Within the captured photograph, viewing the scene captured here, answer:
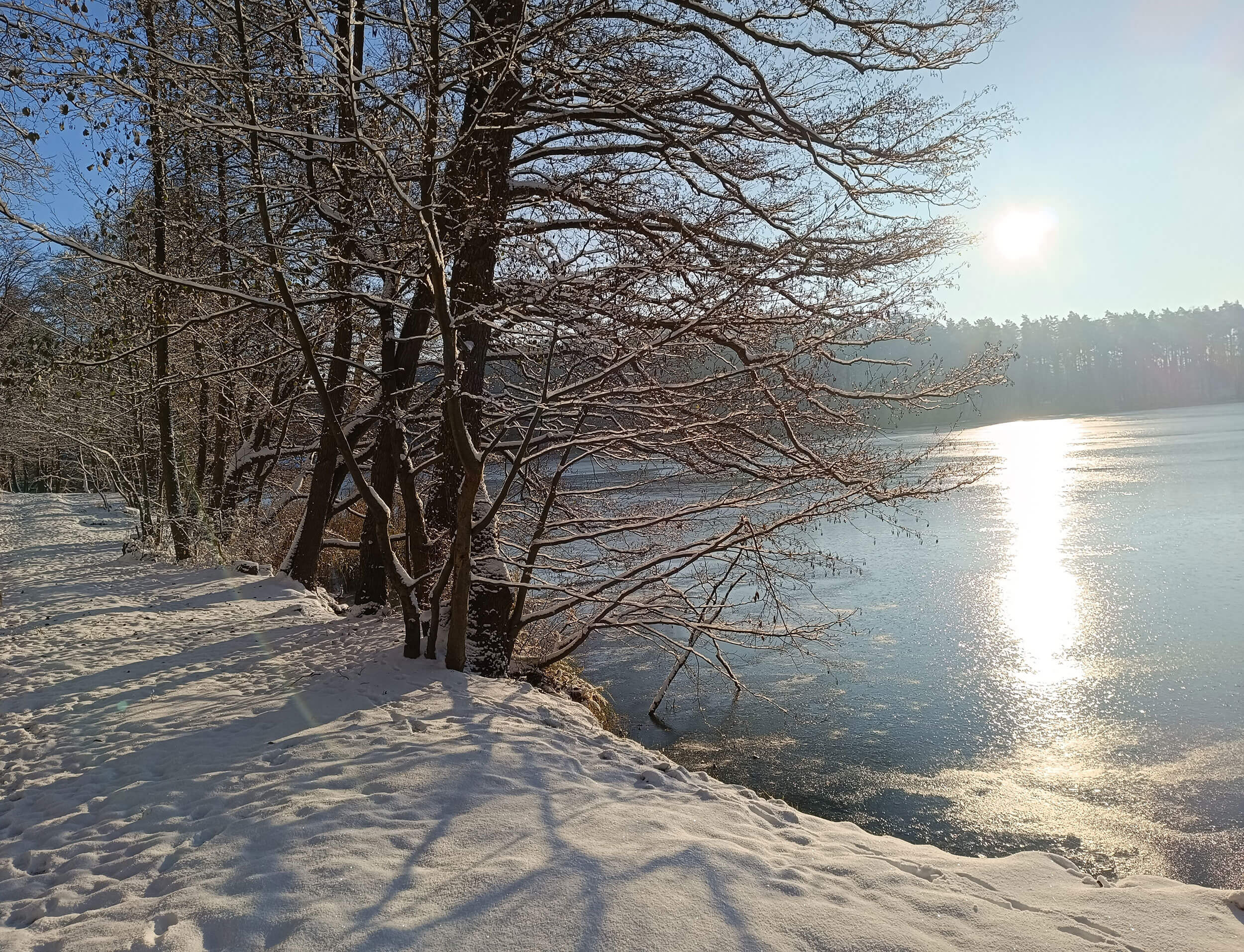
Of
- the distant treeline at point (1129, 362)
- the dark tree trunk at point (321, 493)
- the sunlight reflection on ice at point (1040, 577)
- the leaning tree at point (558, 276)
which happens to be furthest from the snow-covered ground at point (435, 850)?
the distant treeline at point (1129, 362)

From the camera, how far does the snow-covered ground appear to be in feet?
10.5

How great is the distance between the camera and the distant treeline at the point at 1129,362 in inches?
3445

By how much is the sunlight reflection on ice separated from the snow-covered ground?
5.84 m

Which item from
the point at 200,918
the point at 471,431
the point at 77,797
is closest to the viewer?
the point at 200,918

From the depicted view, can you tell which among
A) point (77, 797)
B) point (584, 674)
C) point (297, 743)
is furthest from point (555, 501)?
point (77, 797)

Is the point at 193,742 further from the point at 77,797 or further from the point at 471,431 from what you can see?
the point at 471,431

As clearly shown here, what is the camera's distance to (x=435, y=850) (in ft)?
12.2

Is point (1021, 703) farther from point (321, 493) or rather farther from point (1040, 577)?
point (321, 493)

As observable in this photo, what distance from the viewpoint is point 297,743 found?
16.8 feet

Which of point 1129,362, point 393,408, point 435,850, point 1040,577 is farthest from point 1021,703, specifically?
point 1129,362

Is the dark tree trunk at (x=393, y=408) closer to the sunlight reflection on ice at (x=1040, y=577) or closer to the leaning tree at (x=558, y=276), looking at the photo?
the leaning tree at (x=558, y=276)

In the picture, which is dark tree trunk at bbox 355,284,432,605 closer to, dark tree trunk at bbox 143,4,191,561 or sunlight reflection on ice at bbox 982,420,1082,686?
dark tree trunk at bbox 143,4,191,561

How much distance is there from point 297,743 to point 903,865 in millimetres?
3687

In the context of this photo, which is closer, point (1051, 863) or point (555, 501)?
point (1051, 863)
